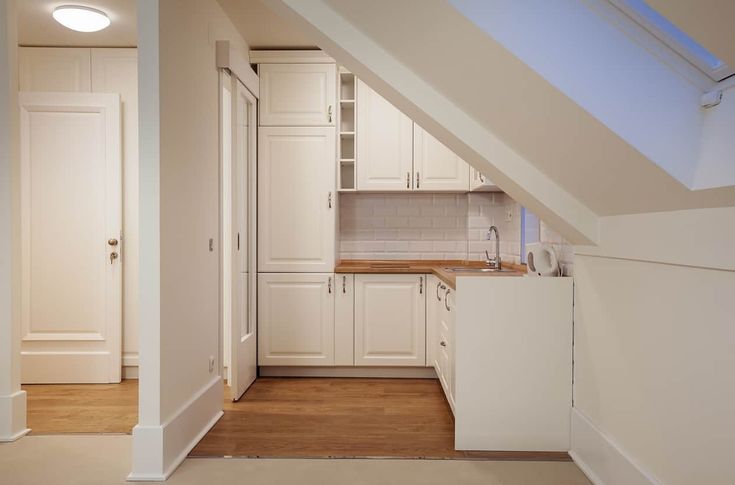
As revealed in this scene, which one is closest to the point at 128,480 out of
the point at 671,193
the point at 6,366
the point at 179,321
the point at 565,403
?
the point at 179,321

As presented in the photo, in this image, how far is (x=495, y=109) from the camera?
2.12 meters

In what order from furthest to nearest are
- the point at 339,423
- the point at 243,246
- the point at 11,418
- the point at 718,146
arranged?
the point at 243,246 → the point at 339,423 → the point at 11,418 → the point at 718,146

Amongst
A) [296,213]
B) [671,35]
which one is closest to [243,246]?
[296,213]

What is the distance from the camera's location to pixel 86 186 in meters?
4.04

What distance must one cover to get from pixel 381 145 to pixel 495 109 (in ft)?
7.25

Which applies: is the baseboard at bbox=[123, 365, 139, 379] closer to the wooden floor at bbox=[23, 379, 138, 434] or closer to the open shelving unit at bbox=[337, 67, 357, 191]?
the wooden floor at bbox=[23, 379, 138, 434]

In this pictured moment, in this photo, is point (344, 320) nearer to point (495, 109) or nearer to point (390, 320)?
point (390, 320)

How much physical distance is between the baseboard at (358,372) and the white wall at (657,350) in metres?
1.73

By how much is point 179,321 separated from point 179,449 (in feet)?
1.96

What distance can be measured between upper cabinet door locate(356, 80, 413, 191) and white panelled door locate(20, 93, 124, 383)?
1795mm

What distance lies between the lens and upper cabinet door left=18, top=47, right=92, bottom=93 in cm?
409

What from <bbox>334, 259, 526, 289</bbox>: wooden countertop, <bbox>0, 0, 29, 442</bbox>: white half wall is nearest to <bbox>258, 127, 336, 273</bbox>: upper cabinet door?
<bbox>334, 259, 526, 289</bbox>: wooden countertop

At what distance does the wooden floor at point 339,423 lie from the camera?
2.70 meters

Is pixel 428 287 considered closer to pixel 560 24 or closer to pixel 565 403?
pixel 565 403
